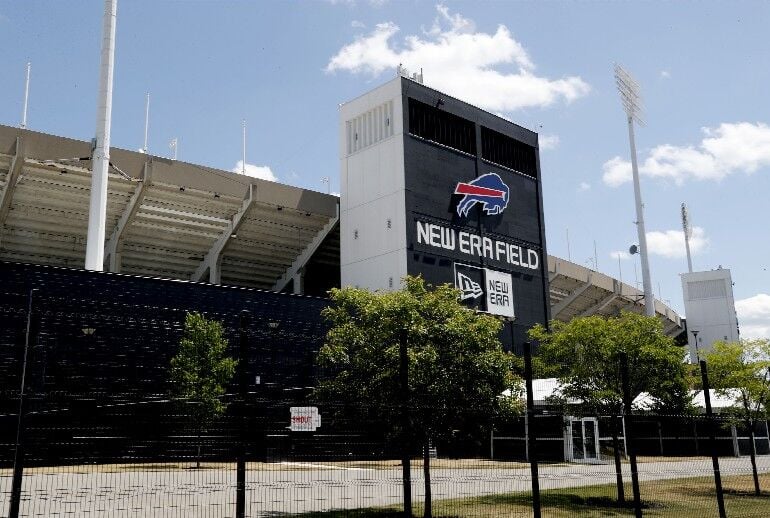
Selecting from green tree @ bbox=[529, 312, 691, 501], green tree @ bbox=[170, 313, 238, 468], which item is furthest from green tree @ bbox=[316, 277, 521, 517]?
green tree @ bbox=[170, 313, 238, 468]

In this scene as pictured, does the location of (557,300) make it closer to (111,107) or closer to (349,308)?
(111,107)

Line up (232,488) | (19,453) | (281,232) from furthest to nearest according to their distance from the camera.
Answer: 1. (281,232)
2. (232,488)
3. (19,453)

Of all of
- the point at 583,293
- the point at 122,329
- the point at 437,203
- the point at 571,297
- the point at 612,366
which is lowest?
the point at 612,366

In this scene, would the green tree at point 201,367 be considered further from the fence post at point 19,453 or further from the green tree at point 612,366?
the fence post at point 19,453

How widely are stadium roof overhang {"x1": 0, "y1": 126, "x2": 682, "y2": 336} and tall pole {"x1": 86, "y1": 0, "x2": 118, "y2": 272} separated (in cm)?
232

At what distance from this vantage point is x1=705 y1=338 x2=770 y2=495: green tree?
22.6 meters

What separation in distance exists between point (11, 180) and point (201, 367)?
14.5m

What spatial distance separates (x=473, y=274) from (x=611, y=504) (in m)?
25.4

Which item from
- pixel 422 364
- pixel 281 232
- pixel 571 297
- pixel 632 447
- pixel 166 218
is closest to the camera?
pixel 632 447

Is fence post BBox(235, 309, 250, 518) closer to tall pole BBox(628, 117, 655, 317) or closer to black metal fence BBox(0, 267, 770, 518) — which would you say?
black metal fence BBox(0, 267, 770, 518)

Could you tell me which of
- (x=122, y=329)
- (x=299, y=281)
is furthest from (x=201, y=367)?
(x=299, y=281)

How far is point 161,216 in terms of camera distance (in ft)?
136

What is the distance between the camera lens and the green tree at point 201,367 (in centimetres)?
2716

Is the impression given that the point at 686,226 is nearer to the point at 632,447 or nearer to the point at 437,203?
the point at 437,203
